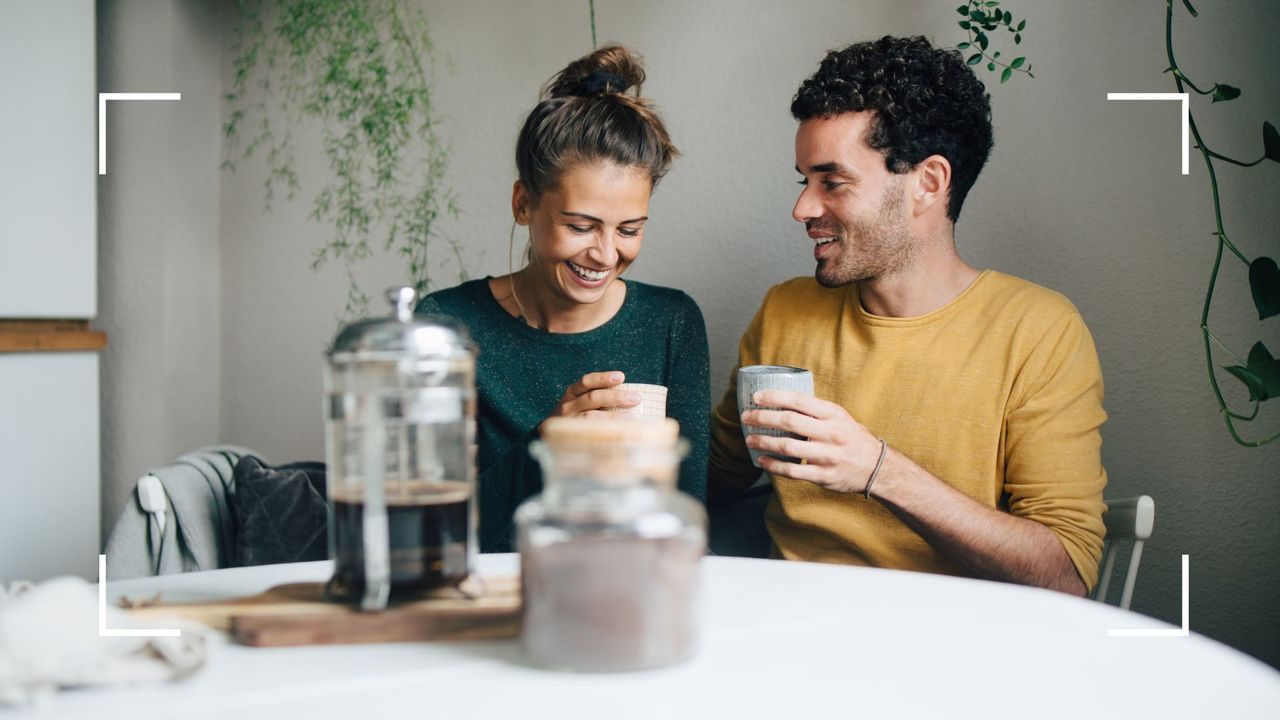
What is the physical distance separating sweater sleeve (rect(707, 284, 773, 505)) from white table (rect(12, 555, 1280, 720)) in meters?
0.97

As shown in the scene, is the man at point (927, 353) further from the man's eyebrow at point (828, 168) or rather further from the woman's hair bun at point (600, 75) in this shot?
the woman's hair bun at point (600, 75)

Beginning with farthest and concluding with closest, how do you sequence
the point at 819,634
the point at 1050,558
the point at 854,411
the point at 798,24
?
the point at 798,24
the point at 854,411
the point at 1050,558
the point at 819,634

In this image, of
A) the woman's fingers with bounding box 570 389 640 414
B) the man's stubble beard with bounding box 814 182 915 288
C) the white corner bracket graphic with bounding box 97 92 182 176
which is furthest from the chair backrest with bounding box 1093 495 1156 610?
the white corner bracket graphic with bounding box 97 92 182 176

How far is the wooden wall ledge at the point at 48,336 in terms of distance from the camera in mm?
1995

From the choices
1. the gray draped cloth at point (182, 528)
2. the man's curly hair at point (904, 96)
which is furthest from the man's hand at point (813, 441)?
the gray draped cloth at point (182, 528)

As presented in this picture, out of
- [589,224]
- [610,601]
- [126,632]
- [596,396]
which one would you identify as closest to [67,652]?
[126,632]

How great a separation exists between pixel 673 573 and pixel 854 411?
1131 mm

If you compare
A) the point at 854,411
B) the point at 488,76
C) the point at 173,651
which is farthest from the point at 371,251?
the point at 173,651

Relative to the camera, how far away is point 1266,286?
5.30 ft

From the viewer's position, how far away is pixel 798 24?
2.12 metres

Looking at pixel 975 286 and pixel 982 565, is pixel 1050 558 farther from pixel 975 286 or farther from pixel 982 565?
pixel 975 286

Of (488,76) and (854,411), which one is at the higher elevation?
(488,76)

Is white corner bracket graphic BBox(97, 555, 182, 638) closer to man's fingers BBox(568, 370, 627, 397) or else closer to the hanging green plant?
man's fingers BBox(568, 370, 627, 397)

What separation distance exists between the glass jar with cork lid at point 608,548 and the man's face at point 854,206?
115 centimetres
